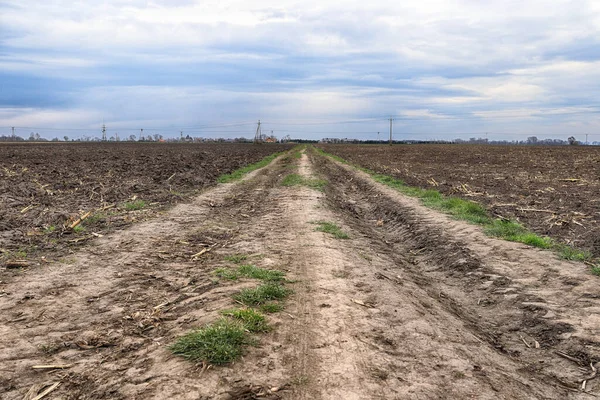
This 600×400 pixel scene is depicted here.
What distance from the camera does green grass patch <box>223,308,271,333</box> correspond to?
4.66 m

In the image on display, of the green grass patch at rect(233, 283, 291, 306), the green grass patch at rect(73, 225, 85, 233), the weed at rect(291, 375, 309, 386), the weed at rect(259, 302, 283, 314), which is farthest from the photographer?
the green grass patch at rect(73, 225, 85, 233)

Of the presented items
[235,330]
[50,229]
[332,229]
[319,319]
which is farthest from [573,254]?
Result: [50,229]

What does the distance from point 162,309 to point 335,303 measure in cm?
210

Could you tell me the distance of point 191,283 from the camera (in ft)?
21.2

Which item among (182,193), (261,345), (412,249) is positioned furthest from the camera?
(182,193)

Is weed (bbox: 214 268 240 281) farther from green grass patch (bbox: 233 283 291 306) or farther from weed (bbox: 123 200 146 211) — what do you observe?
weed (bbox: 123 200 146 211)

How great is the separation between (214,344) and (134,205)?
9.52m

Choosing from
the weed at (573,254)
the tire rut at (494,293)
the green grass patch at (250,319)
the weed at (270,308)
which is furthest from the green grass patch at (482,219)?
the green grass patch at (250,319)

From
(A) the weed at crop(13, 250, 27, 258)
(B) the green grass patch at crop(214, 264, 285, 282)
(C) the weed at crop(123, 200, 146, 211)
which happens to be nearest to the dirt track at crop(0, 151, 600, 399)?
(B) the green grass patch at crop(214, 264, 285, 282)

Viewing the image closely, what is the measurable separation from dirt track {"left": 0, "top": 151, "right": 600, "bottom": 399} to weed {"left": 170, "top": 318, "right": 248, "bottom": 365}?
0.39ft

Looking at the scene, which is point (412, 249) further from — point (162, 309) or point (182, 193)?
point (182, 193)

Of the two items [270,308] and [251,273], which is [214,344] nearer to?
[270,308]

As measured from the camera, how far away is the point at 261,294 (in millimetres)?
5633

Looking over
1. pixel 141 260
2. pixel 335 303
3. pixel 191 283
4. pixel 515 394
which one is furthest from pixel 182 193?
pixel 515 394
